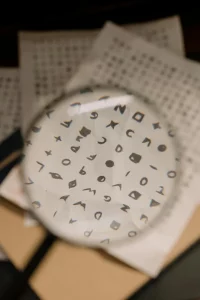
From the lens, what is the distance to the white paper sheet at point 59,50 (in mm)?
774

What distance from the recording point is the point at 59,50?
2.59 feet

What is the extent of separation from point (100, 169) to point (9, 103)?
0.21 m

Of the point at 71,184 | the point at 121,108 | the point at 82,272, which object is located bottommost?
the point at 82,272

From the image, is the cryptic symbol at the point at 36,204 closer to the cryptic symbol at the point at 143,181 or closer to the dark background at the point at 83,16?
the cryptic symbol at the point at 143,181

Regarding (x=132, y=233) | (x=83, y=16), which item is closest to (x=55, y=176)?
(x=132, y=233)

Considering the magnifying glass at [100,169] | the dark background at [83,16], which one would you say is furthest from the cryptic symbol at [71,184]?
the dark background at [83,16]

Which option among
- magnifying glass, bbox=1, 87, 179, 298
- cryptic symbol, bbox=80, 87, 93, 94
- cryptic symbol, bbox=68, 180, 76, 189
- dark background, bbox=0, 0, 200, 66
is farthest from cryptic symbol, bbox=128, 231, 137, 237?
dark background, bbox=0, 0, 200, 66

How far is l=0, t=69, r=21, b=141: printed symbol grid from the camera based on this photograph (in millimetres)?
769

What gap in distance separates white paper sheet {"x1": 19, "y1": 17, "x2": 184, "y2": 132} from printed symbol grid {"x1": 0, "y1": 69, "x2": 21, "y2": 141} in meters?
0.02

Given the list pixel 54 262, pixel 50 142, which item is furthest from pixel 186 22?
pixel 54 262

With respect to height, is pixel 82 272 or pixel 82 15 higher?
pixel 82 15

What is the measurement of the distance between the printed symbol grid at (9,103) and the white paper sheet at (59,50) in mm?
24

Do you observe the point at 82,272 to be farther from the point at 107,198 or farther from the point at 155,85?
the point at 155,85

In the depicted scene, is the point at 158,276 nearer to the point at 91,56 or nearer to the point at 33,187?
the point at 33,187
